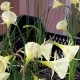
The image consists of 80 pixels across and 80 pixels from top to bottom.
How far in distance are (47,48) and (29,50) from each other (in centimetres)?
4

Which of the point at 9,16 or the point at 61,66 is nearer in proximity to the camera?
the point at 61,66

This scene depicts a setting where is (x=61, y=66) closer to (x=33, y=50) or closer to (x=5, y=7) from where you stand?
(x=33, y=50)

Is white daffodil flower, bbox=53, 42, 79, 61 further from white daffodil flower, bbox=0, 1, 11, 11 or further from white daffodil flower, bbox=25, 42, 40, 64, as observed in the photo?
white daffodil flower, bbox=0, 1, 11, 11

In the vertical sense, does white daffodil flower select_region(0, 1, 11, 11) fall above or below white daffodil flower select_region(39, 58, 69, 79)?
above

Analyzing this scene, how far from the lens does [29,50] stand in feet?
1.07

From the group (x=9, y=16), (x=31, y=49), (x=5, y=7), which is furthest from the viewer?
(x=5, y=7)

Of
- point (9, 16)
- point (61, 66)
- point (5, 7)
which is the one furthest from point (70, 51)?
point (5, 7)

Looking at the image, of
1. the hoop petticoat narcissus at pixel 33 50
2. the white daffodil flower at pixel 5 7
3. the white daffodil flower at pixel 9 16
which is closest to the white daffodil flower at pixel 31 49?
the hoop petticoat narcissus at pixel 33 50

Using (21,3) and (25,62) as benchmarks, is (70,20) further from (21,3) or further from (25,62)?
(21,3)

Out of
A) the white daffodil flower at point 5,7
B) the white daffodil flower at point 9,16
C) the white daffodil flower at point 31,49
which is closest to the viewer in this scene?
the white daffodil flower at point 31,49

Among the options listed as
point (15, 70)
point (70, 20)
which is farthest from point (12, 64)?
point (70, 20)

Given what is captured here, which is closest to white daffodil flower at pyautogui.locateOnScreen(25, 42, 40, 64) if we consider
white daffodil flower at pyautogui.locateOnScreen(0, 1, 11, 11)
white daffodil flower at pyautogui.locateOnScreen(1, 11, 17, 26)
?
white daffodil flower at pyautogui.locateOnScreen(1, 11, 17, 26)

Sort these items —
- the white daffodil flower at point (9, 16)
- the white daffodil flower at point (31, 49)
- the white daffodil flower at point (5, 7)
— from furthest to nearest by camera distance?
1. the white daffodil flower at point (5, 7)
2. the white daffodil flower at point (9, 16)
3. the white daffodil flower at point (31, 49)

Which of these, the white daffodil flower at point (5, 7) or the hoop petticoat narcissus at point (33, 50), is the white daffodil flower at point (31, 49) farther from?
the white daffodil flower at point (5, 7)
